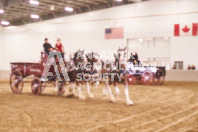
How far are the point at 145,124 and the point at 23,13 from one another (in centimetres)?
2528

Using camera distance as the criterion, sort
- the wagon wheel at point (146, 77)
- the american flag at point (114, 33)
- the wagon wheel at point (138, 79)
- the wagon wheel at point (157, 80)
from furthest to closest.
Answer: the american flag at point (114, 33) → the wagon wheel at point (138, 79) → the wagon wheel at point (157, 80) → the wagon wheel at point (146, 77)

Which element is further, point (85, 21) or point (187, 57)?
A: point (85, 21)

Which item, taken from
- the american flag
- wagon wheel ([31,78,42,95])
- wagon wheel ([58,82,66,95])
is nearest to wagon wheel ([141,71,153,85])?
wagon wheel ([58,82,66,95])

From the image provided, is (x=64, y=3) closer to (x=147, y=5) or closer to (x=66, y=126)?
(x=147, y=5)

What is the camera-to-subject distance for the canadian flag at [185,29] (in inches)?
877

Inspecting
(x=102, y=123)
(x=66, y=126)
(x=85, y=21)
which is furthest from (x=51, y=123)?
(x=85, y=21)

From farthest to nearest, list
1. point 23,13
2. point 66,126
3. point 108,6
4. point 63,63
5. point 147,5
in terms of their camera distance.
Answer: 1. point 23,13
2. point 108,6
3. point 147,5
4. point 63,63
5. point 66,126

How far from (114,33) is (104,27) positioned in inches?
51.3

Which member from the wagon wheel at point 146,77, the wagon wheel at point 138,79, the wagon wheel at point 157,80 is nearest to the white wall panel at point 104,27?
the wagon wheel at point 157,80

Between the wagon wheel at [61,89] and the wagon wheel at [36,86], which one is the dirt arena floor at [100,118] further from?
the wagon wheel at [61,89]

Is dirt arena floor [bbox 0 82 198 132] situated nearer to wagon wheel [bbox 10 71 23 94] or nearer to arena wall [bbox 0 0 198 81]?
wagon wheel [bbox 10 71 23 94]

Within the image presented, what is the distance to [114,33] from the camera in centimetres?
2634

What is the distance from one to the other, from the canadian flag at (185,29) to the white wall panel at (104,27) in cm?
37

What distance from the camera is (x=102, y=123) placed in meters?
6.17
